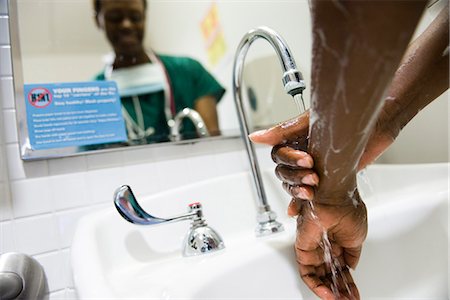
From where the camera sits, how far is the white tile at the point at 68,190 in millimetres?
513

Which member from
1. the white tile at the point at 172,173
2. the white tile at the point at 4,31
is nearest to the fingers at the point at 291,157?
the white tile at the point at 172,173

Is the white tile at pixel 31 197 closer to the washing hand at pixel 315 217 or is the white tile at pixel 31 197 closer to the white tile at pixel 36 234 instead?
the white tile at pixel 36 234

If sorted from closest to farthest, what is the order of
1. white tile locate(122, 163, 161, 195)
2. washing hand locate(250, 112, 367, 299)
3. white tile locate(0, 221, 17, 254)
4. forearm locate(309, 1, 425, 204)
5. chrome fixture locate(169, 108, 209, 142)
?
forearm locate(309, 1, 425, 204) < washing hand locate(250, 112, 367, 299) < white tile locate(0, 221, 17, 254) < white tile locate(122, 163, 161, 195) < chrome fixture locate(169, 108, 209, 142)

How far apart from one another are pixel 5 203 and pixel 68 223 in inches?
3.9

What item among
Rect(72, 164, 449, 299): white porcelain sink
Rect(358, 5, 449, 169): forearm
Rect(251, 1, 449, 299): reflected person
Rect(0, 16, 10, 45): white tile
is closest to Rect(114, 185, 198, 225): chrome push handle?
Rect(72, 164, 449, 299): white porcelain sink

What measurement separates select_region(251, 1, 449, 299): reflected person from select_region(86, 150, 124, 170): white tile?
0.33 m

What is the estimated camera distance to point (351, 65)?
0.72 feet

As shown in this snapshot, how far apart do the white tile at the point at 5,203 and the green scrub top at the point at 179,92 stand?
0.94 feet

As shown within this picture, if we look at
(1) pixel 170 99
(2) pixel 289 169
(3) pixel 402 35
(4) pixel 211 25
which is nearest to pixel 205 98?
(1) pixel 170 99

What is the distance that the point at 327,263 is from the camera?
396 mm

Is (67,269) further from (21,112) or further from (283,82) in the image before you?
(283,82)

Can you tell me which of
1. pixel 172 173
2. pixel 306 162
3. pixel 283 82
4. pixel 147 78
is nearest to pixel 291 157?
pixel 306 162

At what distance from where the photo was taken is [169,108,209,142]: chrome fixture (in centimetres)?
69

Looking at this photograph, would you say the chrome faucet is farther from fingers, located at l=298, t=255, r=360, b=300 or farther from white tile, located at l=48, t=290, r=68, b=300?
white tile, located at l=48, t=290, r=68, b=300
